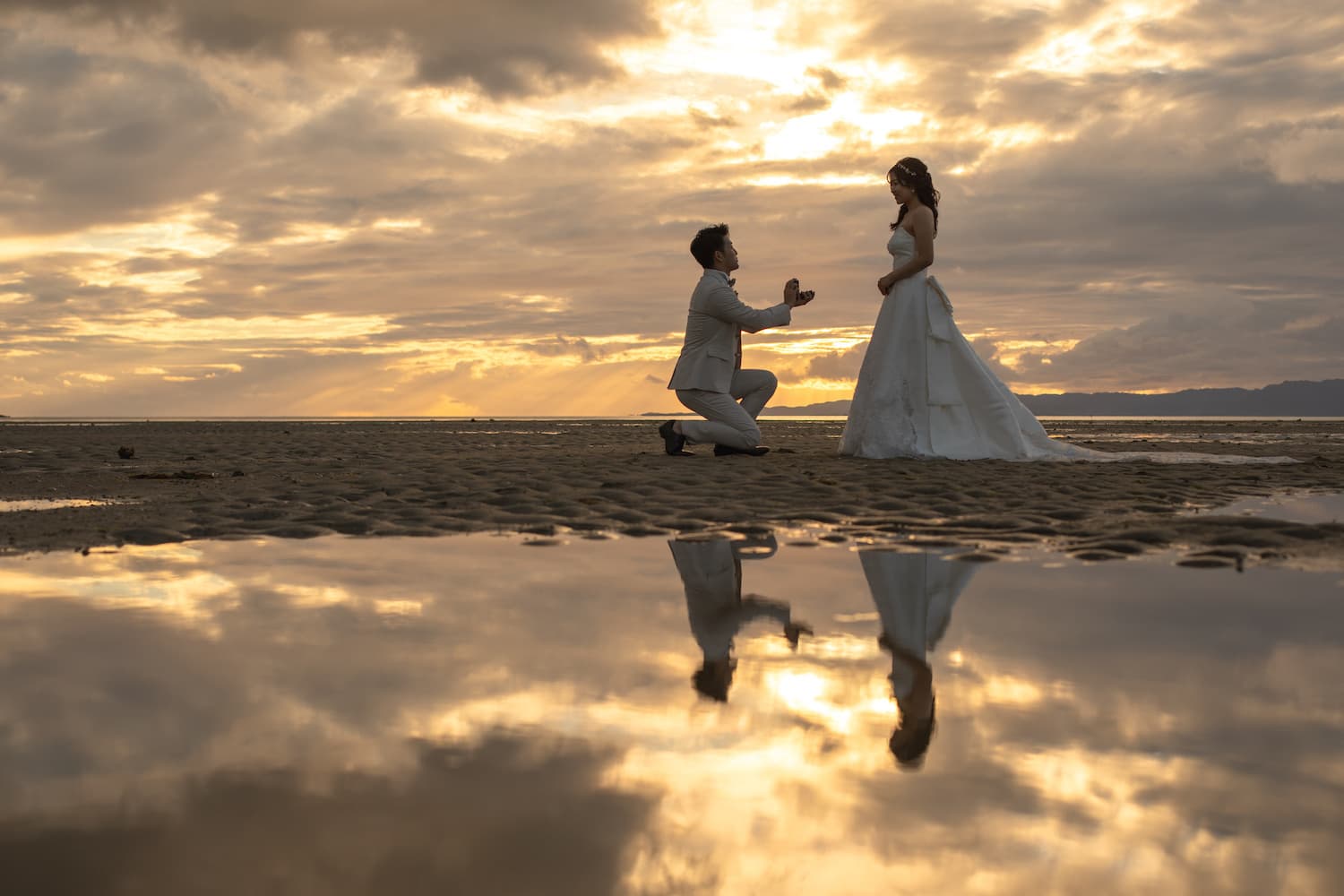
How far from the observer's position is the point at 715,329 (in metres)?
11.8

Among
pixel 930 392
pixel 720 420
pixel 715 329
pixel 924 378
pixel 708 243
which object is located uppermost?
pixel 708 243

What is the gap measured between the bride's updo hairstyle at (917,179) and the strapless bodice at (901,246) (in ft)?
0.53

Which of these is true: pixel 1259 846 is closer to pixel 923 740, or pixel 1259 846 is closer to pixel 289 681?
pixel 923 740

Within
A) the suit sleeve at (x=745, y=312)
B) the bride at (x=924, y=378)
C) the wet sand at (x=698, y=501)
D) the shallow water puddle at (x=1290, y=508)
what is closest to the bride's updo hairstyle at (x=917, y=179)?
the bride at (x=924, y=378)

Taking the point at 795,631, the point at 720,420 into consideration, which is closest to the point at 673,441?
the point at 720,420

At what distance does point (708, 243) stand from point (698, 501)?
17.8 ft

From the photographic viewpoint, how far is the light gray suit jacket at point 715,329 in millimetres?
11430

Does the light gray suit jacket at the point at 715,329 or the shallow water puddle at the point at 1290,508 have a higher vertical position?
the light gray suit jacket at the point at 715,329

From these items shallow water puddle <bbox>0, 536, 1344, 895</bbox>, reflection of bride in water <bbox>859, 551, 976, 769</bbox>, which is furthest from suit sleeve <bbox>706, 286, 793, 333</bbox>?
shallow water puddle <bbox>0, 536, 1344, 895</bbox>

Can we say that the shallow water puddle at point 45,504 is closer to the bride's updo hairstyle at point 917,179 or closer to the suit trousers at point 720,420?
the suit trousers at point 720,420

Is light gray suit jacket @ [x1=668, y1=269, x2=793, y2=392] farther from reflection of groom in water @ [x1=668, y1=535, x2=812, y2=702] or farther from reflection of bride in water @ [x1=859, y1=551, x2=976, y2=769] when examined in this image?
reflection of bride in water @ [x1=859, y1=551, x2=976, y2=769]

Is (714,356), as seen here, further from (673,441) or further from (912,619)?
(912,619)

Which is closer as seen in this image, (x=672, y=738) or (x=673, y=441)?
(x=672, y=738)

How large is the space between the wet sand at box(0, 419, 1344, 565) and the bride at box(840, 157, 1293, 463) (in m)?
0.48
